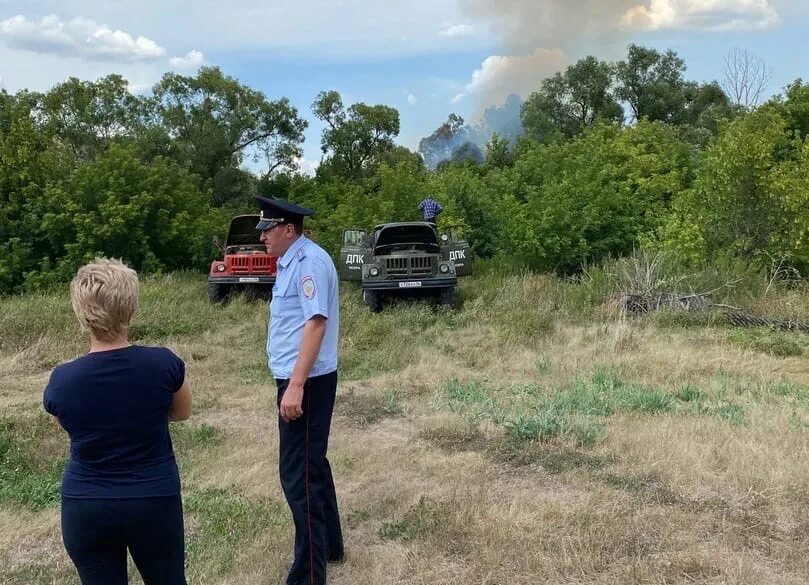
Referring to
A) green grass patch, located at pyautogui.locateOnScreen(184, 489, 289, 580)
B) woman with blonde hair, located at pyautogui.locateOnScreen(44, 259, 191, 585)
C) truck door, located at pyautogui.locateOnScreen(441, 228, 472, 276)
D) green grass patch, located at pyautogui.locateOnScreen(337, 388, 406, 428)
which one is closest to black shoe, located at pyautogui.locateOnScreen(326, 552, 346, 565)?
green grass patch, located at pyautogui.locateOnScreen(184, 489, 289, 580)

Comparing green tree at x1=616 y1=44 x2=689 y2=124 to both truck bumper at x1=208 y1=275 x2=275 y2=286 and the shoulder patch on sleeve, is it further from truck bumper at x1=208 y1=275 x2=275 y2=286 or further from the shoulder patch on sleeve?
the shoulder patch on sleeve

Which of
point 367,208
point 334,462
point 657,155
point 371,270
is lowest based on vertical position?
point 334,462

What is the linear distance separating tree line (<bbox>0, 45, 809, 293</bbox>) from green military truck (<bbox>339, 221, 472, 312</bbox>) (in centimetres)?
A: 298

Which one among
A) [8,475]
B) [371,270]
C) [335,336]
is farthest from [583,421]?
[371,270]

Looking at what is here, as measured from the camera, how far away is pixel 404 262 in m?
12.0

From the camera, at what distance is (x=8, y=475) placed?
4746 mm

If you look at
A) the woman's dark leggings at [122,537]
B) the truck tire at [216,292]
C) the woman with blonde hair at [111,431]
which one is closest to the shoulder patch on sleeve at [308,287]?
the woman with blonde hair at [111,431]

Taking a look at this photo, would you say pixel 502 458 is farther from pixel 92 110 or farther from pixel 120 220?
pixel 92 110

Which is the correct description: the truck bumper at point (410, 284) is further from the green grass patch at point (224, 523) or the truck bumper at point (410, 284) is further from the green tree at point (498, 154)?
the green tree at point (498, 154)

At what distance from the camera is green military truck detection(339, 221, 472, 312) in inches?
466

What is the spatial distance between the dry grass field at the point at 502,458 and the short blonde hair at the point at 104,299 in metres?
1.76

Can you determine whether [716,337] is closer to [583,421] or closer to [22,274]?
[583,421]

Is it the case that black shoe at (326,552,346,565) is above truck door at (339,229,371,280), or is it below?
below

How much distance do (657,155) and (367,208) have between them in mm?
10699
